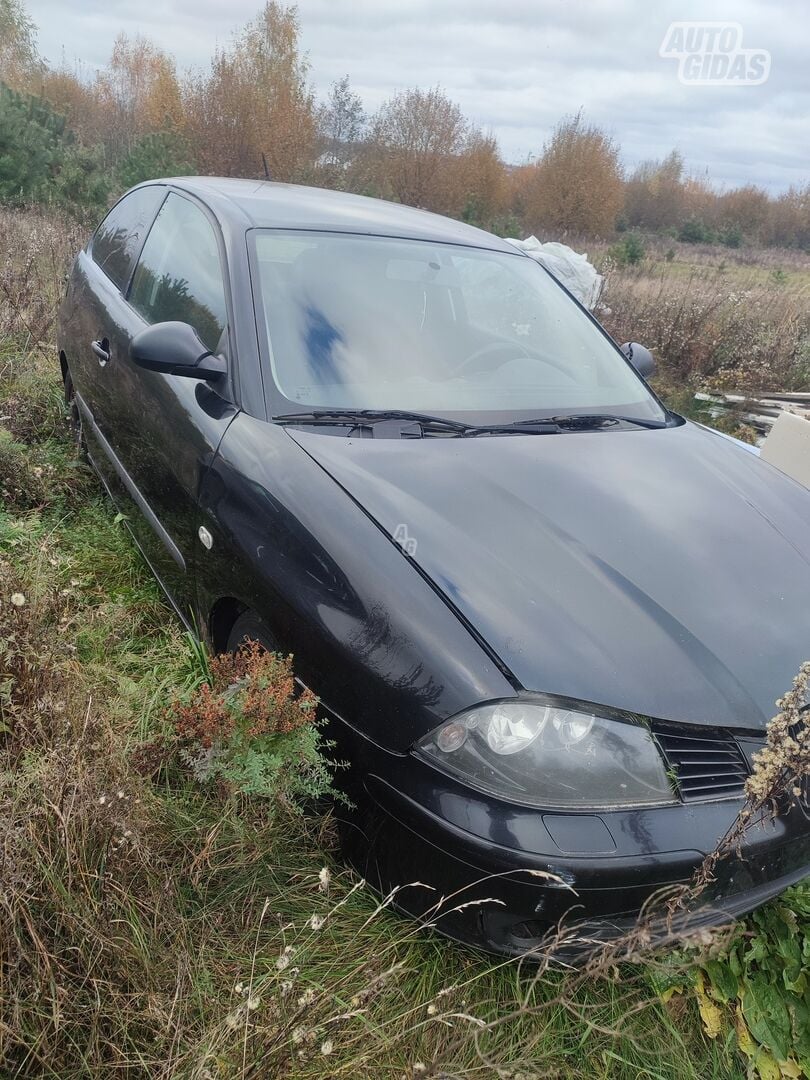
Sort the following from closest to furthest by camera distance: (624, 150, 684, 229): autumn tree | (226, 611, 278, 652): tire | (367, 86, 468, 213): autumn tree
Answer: (226, 611, 278, 652): tire, (367, 86, 468, 213): autumn tree, (624, 150, 684, 229): autumn tree

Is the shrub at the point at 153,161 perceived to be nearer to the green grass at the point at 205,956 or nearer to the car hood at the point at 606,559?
the car hood at the point at 606,559

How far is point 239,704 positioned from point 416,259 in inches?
74.0

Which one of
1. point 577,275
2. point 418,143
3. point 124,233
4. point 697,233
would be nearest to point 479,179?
point 418,143

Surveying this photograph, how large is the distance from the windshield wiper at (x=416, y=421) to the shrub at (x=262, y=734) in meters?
0.73

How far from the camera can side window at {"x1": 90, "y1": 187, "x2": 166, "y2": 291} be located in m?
3.44

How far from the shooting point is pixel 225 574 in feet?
6.72

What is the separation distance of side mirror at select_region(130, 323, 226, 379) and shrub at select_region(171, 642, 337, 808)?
3.17 feet

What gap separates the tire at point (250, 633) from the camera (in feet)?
6.26

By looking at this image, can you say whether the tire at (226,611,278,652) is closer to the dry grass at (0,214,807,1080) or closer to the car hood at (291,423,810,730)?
the dry grass at (0,214,807,1080)

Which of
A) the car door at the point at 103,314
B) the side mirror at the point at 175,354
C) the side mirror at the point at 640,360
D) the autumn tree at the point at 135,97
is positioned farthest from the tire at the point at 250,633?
the autumn tree at the point at 135,97

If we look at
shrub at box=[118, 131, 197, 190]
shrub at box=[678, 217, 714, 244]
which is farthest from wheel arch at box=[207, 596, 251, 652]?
shrub at box=[678, 217, 714, 244]

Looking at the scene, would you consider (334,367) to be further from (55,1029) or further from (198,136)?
(198,136)

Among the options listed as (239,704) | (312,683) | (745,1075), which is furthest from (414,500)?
(745,1075)

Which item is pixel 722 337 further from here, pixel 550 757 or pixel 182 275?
pixel 550 757
